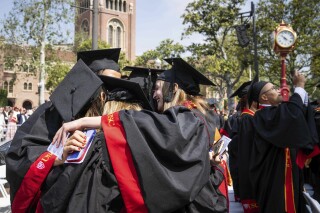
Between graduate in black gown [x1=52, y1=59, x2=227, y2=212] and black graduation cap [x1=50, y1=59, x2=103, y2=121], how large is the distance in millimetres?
157

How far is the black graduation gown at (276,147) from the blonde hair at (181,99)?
0.78m

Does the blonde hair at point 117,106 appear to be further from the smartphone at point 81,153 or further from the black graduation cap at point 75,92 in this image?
the smartphone at point 81,153

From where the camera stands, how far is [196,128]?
196cm

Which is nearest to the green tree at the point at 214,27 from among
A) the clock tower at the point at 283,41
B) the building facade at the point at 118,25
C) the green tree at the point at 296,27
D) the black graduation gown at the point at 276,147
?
the green tree at the point at 296,27

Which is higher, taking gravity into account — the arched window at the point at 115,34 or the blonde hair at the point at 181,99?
the arched window at the point at 115,34

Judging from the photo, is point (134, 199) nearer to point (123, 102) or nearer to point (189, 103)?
point (123, 102)

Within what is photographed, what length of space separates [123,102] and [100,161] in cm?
42

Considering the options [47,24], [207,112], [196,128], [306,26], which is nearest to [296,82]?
[207,112]

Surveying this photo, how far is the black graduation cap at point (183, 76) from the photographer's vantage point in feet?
10.7

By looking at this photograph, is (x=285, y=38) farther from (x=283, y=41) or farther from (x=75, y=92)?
(x=75, y=92)

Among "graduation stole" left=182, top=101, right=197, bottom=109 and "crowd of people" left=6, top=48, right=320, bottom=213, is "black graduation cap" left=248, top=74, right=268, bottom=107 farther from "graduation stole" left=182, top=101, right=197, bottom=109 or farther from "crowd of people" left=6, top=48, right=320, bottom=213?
"crowd of people" left=6, top=48, right=320, bottom=213

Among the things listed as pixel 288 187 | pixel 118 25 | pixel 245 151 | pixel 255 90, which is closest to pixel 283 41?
pixel 255 90

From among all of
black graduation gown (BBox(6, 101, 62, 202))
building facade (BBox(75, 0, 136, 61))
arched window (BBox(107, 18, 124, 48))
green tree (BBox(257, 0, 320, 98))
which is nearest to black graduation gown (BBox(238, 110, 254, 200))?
black graduation gown (BBox(6, 101, 62, 202))

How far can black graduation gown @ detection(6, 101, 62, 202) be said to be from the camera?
6.59 ft
